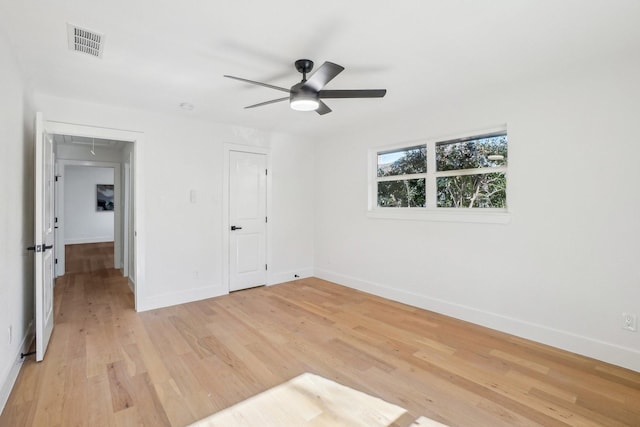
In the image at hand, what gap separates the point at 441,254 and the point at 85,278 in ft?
19.5

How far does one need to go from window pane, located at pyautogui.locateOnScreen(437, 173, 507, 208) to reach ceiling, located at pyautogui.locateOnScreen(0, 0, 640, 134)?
0.95m

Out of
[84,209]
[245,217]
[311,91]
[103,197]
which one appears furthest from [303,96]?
[84,209]

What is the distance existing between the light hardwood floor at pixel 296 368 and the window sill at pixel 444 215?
1.14 metres

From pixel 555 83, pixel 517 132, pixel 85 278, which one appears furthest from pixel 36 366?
pixel 555 83

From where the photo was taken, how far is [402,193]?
14.0 feet

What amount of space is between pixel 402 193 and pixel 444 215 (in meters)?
0.76

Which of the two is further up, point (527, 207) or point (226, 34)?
point (226, 34)

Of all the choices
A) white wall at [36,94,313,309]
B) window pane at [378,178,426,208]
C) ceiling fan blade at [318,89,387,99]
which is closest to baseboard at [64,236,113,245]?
white wall at [36,94,313,309]

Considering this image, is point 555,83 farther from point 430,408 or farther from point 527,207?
point 430,408

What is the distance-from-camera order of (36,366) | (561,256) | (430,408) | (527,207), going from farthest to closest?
(527,207), (561,256), (36,366), (430,408)

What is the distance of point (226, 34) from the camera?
212 centimetres

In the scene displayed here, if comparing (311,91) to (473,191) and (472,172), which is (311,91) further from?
(473,191)

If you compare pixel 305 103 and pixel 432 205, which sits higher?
pixel 305 103

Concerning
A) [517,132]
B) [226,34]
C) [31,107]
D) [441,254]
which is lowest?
[441,254]
